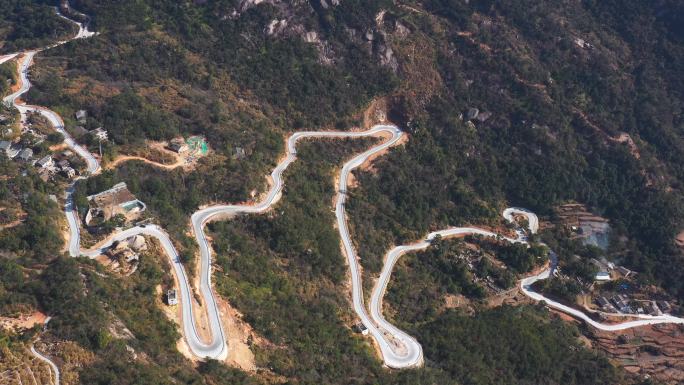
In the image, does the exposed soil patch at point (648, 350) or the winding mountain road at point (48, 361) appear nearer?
the winding mountain road at point (48, 361)

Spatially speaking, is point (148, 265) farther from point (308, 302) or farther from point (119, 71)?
point (119, 71)

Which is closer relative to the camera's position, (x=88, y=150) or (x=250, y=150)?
(x=88, y=150)

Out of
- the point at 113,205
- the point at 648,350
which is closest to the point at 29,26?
the point at 113,205

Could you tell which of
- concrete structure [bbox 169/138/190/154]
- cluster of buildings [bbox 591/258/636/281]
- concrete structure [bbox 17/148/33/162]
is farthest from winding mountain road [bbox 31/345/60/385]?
cluster of buildings [bbox 591/258/636/281]

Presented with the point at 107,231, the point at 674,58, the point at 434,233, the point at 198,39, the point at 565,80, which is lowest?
the point at 434,233

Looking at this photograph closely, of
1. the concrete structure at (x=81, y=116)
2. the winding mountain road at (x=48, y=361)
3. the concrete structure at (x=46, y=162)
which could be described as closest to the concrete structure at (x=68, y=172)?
the concrete structure at (x=46, y=162)

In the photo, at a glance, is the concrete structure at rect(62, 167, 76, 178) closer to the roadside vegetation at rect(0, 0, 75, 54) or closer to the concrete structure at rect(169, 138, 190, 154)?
the concrete structure at rect(169, 138, 190, 154)

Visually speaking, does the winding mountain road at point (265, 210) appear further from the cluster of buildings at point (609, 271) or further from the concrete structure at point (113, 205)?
the cluster of buildings at point (609, 271)

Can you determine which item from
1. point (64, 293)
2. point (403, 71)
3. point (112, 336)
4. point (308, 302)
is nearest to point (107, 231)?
point (64, 293)
